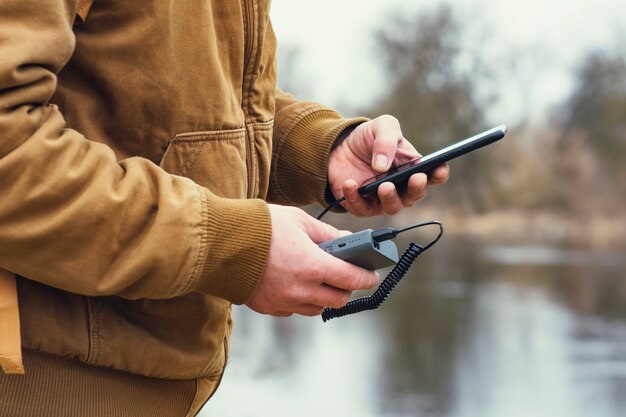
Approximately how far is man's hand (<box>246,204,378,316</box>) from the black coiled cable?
0.19m

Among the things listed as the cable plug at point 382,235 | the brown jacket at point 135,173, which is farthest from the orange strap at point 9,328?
the cable plug at point 382,235

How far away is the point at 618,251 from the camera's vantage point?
21.0 metres

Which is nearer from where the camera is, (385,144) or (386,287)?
(386,287)

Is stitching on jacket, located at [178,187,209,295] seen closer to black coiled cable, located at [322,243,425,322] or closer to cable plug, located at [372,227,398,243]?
cable plug, located at [372,227,398,243]

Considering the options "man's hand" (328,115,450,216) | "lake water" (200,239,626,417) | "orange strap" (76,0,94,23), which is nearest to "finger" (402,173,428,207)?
"man's hand" (328,115,450,216)

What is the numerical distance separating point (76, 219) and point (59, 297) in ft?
0.89

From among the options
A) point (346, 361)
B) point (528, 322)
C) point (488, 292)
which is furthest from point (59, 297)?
point (488, 292)

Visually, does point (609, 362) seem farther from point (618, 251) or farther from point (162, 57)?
point (618, 251)

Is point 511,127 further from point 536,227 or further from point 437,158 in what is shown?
point 437,158

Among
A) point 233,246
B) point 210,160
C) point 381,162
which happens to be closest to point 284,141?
point 381,162

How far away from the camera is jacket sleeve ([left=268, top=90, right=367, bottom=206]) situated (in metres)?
2.31

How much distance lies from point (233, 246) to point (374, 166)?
0.64 meters

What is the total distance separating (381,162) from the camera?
2043 millimetres

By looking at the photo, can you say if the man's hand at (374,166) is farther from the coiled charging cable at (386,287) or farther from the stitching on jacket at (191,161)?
the stitching on jacket at (191,161)
